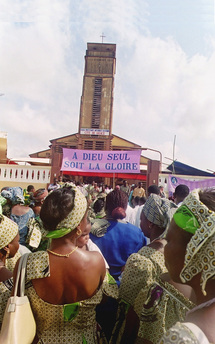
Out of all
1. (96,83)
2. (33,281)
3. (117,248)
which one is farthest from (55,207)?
(96,83)

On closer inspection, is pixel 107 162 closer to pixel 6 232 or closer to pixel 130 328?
pixel 6 232

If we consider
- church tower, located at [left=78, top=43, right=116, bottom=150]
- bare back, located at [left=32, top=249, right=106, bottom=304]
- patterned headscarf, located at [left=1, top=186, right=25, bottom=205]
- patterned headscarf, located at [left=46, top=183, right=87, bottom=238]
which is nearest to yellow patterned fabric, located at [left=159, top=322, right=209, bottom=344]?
bare back, located at [left=32, top=249, right=106, bottom=304]

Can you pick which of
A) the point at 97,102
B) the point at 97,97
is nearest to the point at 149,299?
the point at 97,102

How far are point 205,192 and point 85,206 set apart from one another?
771mm

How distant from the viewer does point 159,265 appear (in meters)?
1.76

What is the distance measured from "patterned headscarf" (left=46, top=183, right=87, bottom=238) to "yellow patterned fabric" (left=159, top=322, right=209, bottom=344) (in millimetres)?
843

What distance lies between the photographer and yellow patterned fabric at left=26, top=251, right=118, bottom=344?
4.61 ft

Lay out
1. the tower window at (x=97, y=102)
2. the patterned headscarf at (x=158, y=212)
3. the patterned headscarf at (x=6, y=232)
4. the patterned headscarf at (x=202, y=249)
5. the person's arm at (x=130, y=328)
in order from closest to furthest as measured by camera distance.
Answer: the patterned headscarf at (x=202, y=249) → the person's arm at (x=130, y=328) → the patterned headscarf at (x=6, y=232) → the patterned headscarf at (x=158, y=212) → the tower window at (x=97, y=102)

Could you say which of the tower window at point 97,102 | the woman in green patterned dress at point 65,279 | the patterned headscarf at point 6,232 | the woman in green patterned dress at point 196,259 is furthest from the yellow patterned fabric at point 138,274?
the tower window at point 97,102

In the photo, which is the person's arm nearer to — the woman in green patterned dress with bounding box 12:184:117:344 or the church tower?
the woman in green patterned dress with bounding box 12:184:117:344

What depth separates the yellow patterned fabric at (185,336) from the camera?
2.58 ft

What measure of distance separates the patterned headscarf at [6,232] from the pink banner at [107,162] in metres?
9.57

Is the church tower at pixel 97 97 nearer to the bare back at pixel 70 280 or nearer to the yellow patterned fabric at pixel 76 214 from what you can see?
the yellow patterned fabric at pixel 76 214

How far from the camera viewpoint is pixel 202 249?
963 millimetres
